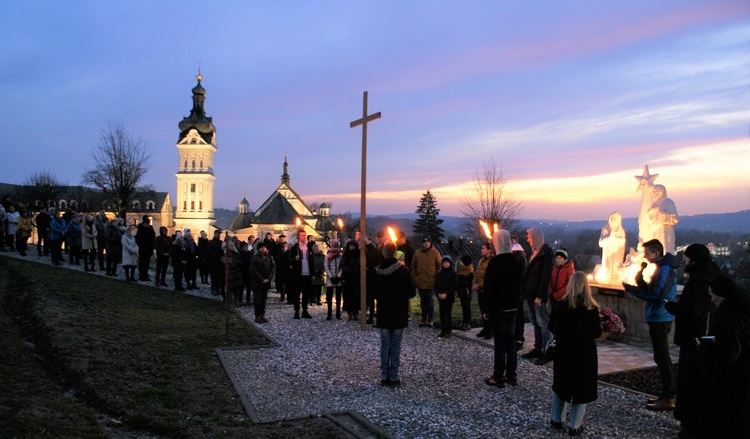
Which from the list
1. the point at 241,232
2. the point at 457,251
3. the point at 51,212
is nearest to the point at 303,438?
the point at 51,212

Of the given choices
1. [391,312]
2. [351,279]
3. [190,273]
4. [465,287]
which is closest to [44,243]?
[190,273]

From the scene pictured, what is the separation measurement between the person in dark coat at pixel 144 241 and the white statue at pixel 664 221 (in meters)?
13.8

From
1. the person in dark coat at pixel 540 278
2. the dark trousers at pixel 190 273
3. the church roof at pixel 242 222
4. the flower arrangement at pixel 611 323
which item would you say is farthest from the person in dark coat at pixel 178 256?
the church roof at pixel 242 222

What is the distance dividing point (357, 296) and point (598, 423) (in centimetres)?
765

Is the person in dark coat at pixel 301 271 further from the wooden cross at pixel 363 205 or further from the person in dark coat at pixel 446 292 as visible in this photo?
the person in dark coat at pixel 446 292

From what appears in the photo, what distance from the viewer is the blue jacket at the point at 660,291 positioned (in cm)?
666

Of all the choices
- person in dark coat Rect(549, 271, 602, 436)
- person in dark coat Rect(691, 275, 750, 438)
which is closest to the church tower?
person in dark coat Rect(549, 271, 602, 436)

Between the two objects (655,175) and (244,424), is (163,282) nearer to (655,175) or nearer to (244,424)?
(244,424)

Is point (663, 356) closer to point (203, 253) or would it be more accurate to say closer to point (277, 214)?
point (203, 253)

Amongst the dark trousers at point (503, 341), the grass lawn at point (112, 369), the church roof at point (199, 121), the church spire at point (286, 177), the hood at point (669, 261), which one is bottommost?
the grass lawn at point (112, 369)

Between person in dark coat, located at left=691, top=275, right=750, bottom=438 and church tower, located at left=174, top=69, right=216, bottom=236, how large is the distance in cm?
10227

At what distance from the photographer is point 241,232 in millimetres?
79688

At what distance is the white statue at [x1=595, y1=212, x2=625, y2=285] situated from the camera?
40.6 feet

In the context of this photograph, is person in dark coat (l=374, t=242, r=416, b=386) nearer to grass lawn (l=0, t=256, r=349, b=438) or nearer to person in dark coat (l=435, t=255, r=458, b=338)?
grass lawn (l=0, t=256, r=349, b=438)
